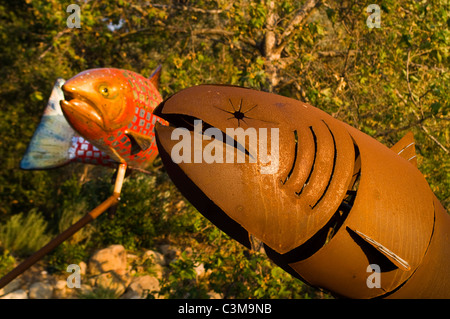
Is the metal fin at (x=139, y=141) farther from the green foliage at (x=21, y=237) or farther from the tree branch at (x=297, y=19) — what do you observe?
the green foliage at (x=21, y=237)

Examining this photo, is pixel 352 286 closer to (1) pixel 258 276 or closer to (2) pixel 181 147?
(2) pixel 181 147

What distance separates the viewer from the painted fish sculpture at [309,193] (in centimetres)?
91

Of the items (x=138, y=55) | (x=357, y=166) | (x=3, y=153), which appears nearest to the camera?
(x=357, y=166)

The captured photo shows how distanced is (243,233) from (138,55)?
30.7 feet

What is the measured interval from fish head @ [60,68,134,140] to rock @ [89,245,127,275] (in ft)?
17.6

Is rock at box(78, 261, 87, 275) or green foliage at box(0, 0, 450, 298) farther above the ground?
green foliage at box(0, 0, 450, 298)

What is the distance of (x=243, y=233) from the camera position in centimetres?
106

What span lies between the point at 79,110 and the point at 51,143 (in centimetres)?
124

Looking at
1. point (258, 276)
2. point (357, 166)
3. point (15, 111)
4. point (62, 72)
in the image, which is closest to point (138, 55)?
point (62, 72)

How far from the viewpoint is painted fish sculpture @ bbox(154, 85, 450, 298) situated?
0.91 meters

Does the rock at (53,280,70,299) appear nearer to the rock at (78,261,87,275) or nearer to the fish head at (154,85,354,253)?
the rock at (78,261,87,275)

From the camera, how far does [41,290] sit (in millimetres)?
6781

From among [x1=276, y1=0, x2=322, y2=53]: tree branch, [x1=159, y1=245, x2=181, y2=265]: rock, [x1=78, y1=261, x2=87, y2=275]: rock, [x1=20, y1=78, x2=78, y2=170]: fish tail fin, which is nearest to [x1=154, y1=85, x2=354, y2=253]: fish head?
[x1=20, y1=78, x2=78, y2=170]: fish tail fin

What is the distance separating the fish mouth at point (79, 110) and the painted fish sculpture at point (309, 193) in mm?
1904
